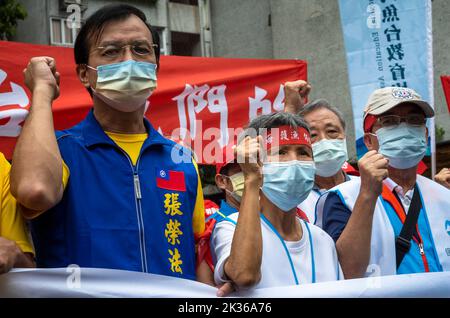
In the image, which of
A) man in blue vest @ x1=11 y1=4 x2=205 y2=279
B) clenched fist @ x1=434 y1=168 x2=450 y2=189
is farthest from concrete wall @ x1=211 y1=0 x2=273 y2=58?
man in blue vest @ x1=11 y1=4 x2=205 y2=279

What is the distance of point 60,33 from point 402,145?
15116mm

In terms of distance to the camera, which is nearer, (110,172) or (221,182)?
(110,172)

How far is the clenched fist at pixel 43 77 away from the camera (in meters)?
2.25

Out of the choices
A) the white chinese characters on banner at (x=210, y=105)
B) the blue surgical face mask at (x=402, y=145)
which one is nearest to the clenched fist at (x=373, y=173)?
the blue surgical face mask at (x=402, y=145)

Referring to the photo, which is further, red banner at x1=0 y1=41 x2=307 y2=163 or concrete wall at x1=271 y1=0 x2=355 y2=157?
concrete wall at x1=271 y1=0 x2=355 y2=157

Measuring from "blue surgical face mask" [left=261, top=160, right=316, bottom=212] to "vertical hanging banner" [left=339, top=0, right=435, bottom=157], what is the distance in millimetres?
2423

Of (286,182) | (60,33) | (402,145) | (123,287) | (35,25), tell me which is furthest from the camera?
(35,25)

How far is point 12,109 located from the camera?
14.0 feet

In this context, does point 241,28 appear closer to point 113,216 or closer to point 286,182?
point 286,182

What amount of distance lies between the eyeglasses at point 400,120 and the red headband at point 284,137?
61 cm

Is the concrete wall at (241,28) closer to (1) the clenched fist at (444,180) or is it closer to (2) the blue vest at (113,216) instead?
(1) the clenched fist at (444,180)

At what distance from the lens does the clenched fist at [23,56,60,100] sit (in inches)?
88.7

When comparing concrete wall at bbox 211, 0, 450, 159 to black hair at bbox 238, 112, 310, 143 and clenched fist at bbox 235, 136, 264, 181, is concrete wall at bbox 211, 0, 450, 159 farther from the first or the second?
clenched fist at bbox 235, 136, 264, 181

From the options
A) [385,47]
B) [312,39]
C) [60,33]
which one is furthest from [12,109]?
[60,33]
